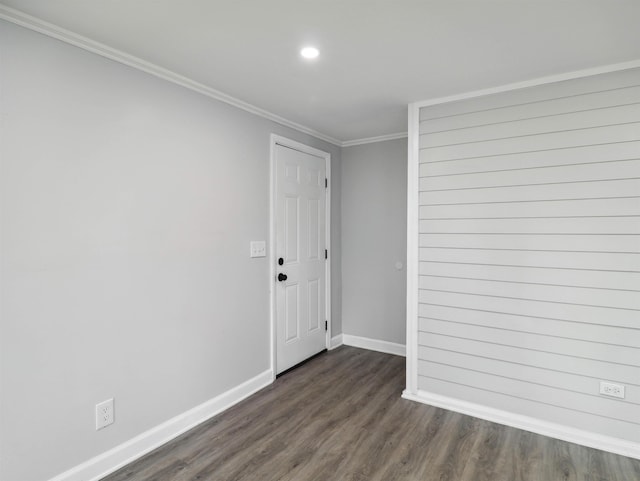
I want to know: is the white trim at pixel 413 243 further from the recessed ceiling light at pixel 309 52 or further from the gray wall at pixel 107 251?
the gray wall at pixel 107 251

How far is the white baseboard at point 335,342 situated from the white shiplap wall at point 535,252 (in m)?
1.41

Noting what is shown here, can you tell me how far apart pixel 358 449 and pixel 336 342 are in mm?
1988

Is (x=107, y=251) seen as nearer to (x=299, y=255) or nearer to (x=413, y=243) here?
(x=299, y=255)

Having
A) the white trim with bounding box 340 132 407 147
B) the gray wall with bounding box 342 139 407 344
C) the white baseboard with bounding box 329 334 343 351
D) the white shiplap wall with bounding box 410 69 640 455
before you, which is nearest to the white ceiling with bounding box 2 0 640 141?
the white shiplap wall with bounding box 410 69 640 455

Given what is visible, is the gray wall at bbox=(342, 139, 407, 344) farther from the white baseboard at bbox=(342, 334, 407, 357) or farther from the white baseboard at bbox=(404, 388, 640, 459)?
the white baseboard at bbox=(404, 388, 640, 459)

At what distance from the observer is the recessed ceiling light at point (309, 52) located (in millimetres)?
2094

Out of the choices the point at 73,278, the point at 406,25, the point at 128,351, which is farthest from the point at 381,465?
the point at 406,25

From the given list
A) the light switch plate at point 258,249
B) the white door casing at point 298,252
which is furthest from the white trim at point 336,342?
the light switch plate at point 258,249

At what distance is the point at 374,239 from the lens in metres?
4.21

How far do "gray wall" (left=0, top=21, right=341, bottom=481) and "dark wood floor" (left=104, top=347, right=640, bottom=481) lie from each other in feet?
1.02

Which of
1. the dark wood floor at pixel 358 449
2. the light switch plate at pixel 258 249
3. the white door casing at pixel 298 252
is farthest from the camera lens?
the white door casing at pixel 298 252

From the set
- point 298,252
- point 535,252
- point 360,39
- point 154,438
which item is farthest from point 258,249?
point 535,252

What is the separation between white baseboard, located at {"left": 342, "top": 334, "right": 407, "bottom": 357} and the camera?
13.3ft

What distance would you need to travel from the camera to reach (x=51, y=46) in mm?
1866
